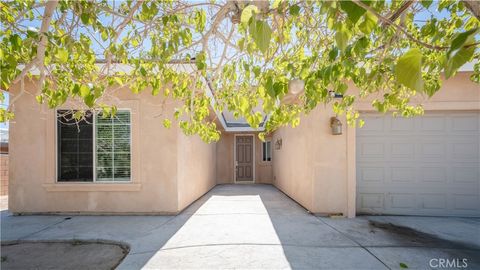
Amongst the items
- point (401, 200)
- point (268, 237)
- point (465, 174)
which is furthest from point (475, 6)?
point (465, 174)

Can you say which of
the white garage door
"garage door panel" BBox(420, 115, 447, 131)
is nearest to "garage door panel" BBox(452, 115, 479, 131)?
the white garage door

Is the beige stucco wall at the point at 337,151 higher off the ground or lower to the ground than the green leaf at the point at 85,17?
lower

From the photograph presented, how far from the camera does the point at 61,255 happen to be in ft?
12.0

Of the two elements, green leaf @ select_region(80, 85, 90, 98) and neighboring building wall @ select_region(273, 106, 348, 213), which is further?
neighboring building wall @ select_region(273, 106, 348, 213)

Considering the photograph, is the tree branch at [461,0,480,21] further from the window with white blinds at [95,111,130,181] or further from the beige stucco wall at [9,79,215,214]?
the window with white blinds at [95,111,130,181]

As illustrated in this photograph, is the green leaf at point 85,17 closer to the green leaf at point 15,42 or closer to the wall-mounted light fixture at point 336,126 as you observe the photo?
the green leaf at point 15,42

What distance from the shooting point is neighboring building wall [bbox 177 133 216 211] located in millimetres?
6125

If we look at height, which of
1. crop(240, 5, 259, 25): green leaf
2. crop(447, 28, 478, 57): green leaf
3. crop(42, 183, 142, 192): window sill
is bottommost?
crop(42, 183, 142, 192): window sill

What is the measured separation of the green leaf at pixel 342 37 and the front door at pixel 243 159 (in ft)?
38.0

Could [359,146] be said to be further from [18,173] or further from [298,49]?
[18,173]

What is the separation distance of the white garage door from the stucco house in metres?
0.02

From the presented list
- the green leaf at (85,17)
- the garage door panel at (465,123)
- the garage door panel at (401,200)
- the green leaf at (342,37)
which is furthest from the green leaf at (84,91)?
the garage door panel at (465,123)

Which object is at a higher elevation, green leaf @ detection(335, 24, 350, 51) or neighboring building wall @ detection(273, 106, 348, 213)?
green leaf @ detection(335, 24, 350, 51)

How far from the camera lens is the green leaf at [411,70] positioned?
2.91 feet
